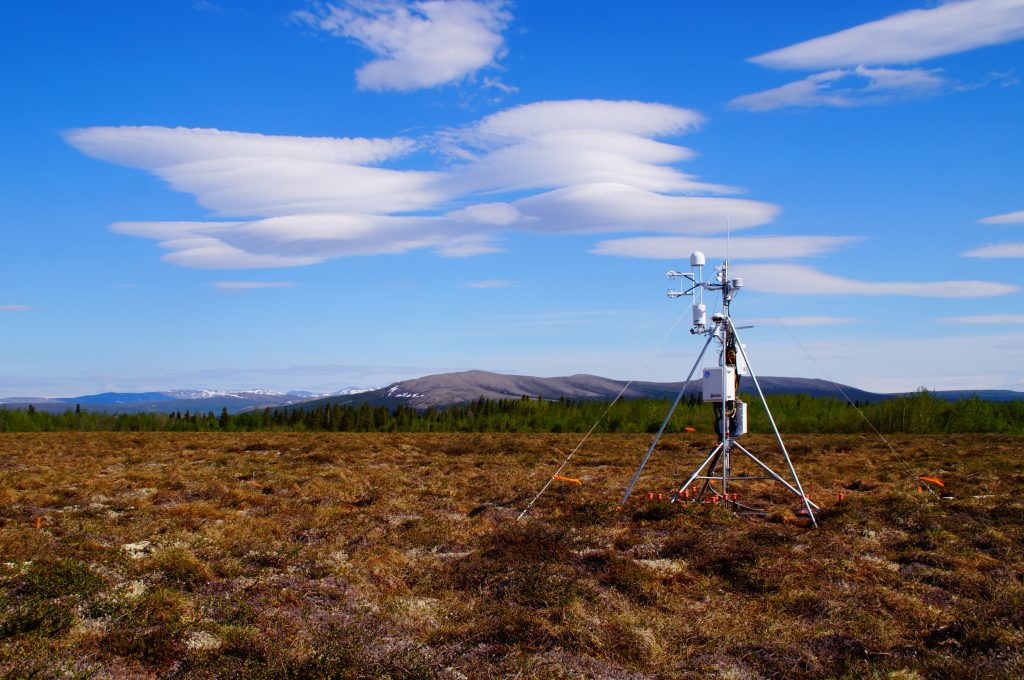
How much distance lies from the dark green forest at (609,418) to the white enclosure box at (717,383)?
50.2 metres

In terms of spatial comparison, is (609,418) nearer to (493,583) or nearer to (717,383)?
(717,383)

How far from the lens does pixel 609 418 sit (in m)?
101

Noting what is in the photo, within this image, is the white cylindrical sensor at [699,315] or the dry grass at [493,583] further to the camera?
the white cylindrical sensor at [699,315]

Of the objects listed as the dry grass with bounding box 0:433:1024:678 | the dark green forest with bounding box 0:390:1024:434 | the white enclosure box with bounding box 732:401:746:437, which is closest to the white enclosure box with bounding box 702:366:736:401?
the white enclosure box with bounding box 732:401:746:437

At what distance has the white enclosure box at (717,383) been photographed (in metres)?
17.8

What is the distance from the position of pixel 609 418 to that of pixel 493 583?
89.1 metres

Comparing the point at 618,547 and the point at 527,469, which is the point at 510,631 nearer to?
the point at 618,547

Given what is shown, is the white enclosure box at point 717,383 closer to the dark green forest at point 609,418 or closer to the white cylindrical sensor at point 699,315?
the white cylindrical sensor at point 699,315

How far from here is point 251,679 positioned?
9086 millimetres

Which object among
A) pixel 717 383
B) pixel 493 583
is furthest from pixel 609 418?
pixel 493 583

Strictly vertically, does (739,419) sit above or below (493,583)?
above

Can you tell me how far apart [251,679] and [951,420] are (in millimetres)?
86593

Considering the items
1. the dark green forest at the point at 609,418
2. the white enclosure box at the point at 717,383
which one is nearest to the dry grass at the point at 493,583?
the white enclosure box at the point at 717,383

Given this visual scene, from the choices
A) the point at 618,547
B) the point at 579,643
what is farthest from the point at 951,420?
the point at 579,643
